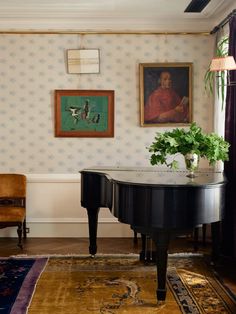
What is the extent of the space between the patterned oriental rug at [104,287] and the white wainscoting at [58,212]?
98cm

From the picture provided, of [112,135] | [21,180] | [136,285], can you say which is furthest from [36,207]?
[136,285]

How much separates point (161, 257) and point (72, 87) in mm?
2848

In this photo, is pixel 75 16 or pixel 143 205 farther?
pixel 75 16

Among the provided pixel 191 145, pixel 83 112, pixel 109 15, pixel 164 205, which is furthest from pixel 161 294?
pixel 109 15

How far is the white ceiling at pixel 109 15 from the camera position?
4.77 m

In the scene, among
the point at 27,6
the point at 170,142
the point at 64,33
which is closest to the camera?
the point at 170,142

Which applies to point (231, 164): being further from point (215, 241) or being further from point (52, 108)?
point (52, 108)

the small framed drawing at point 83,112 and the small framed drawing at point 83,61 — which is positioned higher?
the small framed drawing at point 83,61

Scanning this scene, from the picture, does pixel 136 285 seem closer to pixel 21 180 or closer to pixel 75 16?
pixel 21 180

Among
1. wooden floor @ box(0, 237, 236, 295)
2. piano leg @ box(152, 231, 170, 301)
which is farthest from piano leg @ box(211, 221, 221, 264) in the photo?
piano leg @ box(152, 231, 170, 301)

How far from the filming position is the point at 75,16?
16.9ft

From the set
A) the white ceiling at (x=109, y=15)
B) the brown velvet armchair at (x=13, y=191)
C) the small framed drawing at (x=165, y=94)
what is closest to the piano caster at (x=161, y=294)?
the brown velvet armchair at (x=13, y=191)

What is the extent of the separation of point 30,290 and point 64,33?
322 centimetres

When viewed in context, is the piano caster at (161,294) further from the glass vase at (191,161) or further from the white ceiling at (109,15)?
the white ceiling at (109,15)
